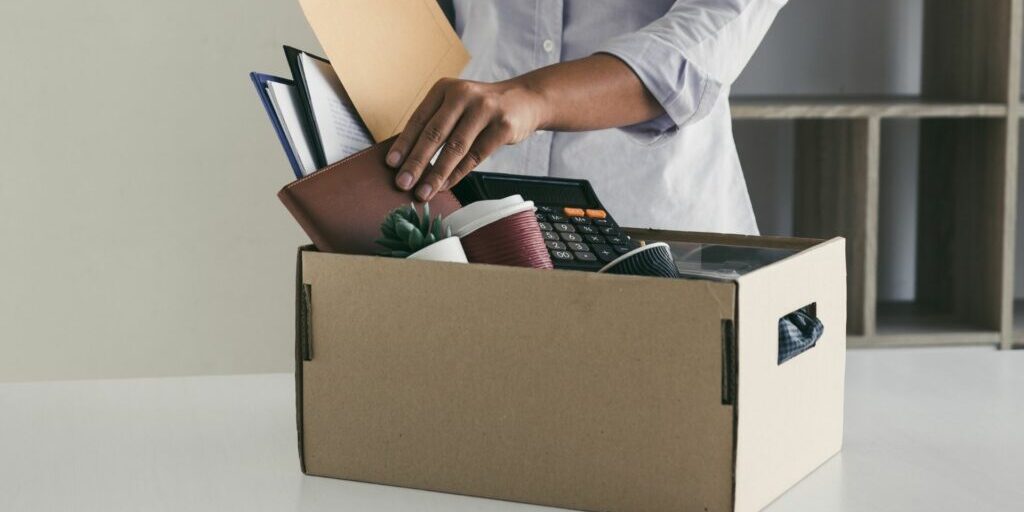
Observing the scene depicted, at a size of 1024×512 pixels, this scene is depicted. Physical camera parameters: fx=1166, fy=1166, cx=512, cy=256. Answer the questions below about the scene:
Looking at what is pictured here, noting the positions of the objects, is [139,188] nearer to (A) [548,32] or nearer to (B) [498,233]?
(A) [548,32]

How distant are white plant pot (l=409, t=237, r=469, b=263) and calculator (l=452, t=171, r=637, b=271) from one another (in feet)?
0.42

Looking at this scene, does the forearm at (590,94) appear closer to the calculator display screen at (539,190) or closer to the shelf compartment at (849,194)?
the calculator display screen at (539,190)

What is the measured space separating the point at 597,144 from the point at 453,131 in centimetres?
52

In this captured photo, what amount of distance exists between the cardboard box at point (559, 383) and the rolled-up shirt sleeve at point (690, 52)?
262 millimetres

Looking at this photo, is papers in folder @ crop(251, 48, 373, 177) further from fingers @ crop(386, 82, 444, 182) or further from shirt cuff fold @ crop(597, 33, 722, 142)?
shirt cuff fold @ crop(597, 33, 722, 142)

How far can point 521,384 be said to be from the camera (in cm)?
65

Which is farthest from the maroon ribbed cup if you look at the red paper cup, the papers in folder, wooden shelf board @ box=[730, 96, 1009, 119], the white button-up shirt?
wooden shelf board @ box=[730, 96, 1009, 119]

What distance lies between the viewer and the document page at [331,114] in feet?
2.48

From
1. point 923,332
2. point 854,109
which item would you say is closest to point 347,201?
point 854,109

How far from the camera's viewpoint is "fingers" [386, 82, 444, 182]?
0.75m

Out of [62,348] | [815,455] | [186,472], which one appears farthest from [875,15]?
[186,472]

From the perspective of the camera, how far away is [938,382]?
92cm

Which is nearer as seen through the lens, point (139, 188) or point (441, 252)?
point (441, 252)

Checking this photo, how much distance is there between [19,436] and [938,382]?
27.1 inches
